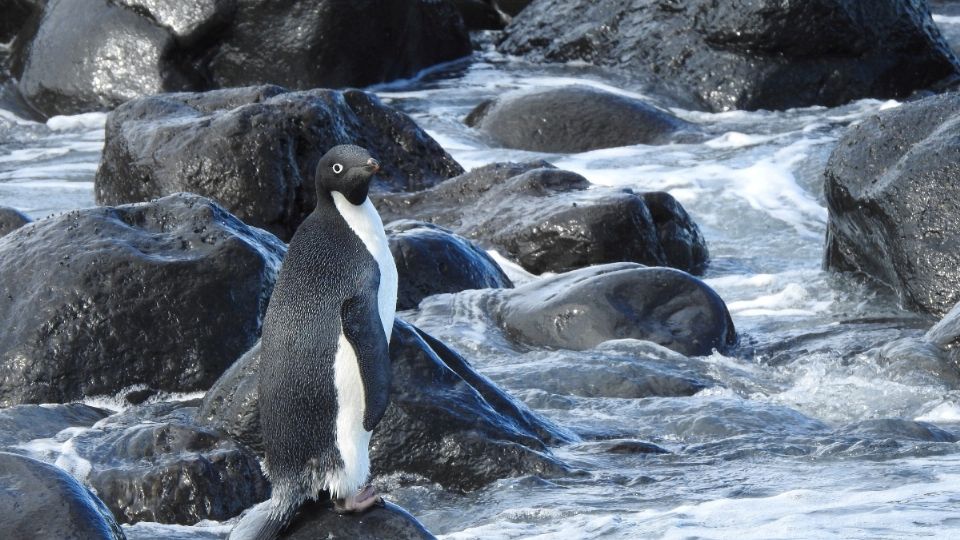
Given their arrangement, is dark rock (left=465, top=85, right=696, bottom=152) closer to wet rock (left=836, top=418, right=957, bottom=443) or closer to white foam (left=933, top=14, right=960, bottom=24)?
white foam (left=933, top=14, right=960, bottom=24)

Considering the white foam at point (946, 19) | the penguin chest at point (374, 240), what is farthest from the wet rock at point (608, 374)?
the white foam at point (946, 19)

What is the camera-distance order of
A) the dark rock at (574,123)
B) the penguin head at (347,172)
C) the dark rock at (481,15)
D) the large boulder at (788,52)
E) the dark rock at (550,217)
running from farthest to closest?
the dark rock at (481,15), the large boulder at (788,52), the dark rock at (574,123), the dark rock at (550,217), the penguin head at (347,172)

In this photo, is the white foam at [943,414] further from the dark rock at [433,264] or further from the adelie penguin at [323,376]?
the adelie penguin at [323,376]

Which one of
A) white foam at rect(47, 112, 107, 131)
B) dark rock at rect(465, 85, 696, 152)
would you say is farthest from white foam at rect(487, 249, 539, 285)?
white foam at rect(47, 112, 107, 131)

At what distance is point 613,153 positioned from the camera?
47.7ft

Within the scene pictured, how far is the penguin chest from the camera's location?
17.1 ft

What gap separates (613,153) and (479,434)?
8.62 metres

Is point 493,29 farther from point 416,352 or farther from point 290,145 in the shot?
point 416,352

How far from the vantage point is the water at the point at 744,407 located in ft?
18.7

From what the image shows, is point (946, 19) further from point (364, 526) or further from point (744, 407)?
point (364, 526)

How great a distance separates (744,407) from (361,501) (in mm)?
2991

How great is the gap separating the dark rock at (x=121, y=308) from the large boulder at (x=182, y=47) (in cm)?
850

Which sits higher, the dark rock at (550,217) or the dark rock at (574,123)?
the dark rock at (574,123)

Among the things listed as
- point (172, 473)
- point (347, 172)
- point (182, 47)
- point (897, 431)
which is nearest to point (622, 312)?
point (897, 431)
